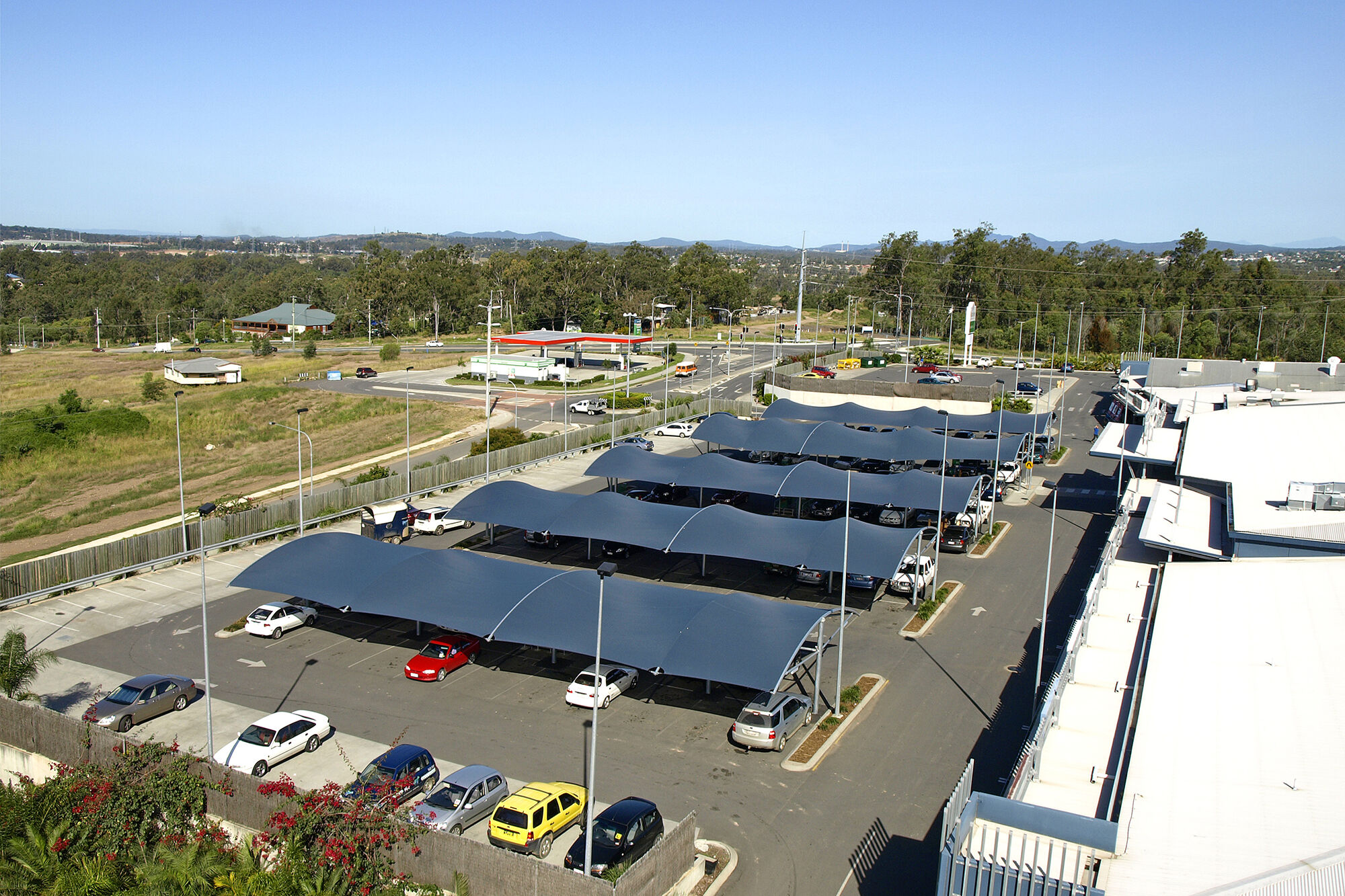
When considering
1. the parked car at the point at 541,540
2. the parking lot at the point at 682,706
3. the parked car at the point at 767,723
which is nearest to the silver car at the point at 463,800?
the parking lot at the point at 682,706

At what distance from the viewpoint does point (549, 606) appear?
84.6 feet

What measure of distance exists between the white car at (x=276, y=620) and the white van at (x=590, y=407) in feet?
135

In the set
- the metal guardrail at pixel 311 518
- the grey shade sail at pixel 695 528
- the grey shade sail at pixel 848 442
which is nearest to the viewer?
the grey shade sail at pixel 695 528

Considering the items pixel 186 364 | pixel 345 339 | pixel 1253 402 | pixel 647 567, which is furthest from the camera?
pixel 345 339

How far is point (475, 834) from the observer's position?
59.7 ft

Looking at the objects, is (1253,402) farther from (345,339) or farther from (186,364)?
(345,339)

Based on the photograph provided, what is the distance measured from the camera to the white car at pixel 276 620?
2825cm

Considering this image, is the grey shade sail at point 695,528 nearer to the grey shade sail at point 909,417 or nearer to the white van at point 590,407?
the grey shade sail at point 909,417

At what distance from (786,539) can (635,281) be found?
399ft

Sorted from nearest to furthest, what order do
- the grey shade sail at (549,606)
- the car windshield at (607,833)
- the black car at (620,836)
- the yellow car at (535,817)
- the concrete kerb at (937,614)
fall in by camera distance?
1. the black car at (620,836)
2. the car windshield at (607,833)
3. the yellow car at (535,817)
4. the grey shade sail at (549,606)
5. the concrete kerb at (937,614)

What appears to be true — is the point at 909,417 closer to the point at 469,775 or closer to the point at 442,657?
the point at 442,657

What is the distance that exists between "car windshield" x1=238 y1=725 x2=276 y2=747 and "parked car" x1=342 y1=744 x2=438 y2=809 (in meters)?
2.33

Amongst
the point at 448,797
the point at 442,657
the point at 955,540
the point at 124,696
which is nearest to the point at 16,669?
the point at 124,696

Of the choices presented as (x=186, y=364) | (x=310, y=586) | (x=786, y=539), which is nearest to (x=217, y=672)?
(x=310, y=586)
